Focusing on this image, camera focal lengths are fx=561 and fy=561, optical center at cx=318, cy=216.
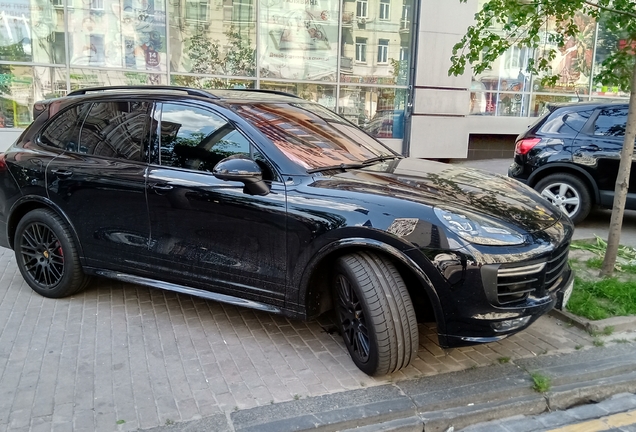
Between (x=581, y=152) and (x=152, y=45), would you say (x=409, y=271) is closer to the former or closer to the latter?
(x=581, y=152)

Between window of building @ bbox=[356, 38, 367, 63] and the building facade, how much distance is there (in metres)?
0.02

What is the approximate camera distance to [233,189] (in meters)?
3.82

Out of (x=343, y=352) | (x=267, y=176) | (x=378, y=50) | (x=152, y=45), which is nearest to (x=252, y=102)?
(x=267, y=176)

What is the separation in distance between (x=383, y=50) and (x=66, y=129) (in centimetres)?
932

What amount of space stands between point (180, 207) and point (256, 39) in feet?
28.5

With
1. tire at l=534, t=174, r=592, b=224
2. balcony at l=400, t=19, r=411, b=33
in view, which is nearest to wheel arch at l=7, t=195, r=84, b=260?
tire at l=534, t=174, r=592, b=224

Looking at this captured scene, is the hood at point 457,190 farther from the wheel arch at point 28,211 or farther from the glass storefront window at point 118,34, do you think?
the glass storefront window at point 118,34

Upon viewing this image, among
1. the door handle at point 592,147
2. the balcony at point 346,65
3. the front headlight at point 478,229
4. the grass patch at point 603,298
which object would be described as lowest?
the grass patch at point 603,298

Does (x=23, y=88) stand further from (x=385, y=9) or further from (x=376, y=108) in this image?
(x=385, y=9)

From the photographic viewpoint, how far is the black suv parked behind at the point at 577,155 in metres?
7.19

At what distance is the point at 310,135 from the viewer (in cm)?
423

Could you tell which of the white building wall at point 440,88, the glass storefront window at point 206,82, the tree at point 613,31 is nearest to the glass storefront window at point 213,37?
the glass storefront window at point 206,82

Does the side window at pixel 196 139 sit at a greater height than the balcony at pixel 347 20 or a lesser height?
lesser

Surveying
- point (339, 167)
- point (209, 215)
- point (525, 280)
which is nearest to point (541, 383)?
point (525, 280)
